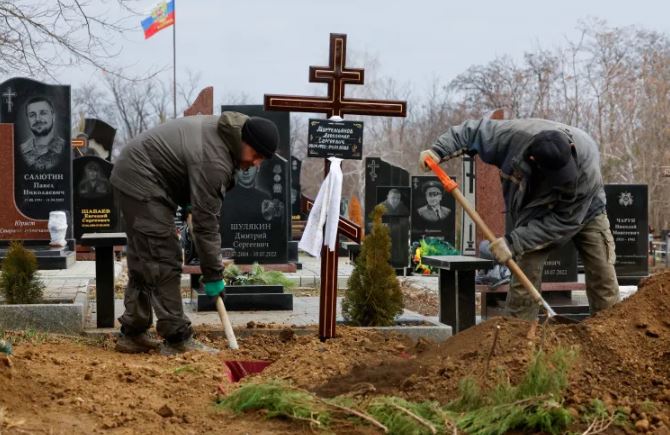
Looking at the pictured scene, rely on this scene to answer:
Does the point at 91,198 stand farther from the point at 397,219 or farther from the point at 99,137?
the point at 99,137

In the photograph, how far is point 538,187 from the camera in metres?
6.49

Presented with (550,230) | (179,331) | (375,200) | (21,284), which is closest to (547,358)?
(550,230)

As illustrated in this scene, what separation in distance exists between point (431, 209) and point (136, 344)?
1207 cm

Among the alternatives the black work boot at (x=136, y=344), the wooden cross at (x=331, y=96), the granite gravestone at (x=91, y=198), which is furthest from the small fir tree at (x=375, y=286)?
the granite gravestone at (x=91, y=198)

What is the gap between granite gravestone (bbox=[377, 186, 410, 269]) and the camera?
649 inches

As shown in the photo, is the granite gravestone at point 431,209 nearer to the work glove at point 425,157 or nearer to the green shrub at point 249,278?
the green shrub at point 249,278

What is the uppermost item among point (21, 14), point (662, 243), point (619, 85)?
point (619, 85)

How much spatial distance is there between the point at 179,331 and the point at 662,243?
21.5 m

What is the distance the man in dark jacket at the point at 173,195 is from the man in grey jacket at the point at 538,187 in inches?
49.6

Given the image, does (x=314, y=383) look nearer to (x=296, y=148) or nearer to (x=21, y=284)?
(x=21, y=284)

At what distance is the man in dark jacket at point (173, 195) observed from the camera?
617 cm

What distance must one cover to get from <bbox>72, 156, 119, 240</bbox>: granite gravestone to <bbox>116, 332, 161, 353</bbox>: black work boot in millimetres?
10657

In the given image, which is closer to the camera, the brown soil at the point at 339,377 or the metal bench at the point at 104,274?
the brown soil at the point at 339,377

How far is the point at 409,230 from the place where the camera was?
1742 centimetres
